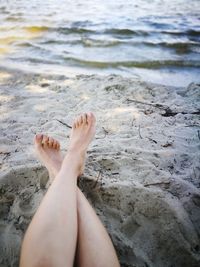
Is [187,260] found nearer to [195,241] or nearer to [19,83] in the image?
[195,241]

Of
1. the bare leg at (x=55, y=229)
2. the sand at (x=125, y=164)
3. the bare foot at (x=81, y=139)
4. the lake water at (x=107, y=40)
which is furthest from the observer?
the lake water at (x=107, y=40)

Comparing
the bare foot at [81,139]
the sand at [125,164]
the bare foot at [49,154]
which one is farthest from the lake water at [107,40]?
the bare foot at [49,154]

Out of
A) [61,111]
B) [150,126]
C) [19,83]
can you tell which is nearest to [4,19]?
[19,83]

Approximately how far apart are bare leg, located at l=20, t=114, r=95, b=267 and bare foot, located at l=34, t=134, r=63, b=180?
0.71 feet

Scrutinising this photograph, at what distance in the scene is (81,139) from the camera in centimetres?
236

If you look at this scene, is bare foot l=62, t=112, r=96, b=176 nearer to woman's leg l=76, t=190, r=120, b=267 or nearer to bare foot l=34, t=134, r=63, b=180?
bare foot l=34, t=134, r=63, b=180

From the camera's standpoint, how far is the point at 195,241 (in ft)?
5.91

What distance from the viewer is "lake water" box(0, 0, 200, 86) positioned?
493 centimetres

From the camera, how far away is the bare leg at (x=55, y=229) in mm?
1404

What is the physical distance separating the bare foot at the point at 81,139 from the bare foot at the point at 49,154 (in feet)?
0.40

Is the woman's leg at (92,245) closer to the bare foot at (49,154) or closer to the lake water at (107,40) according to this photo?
the bare foot at (49,154)

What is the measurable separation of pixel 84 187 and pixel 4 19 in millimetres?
7070

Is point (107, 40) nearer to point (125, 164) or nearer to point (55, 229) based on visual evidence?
point (125, 164)

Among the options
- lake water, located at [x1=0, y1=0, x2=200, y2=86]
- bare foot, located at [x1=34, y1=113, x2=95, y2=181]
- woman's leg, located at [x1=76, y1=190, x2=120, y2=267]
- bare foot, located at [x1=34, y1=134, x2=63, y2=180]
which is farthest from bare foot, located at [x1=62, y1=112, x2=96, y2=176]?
lake water, located at [x1=0, y1=0, x2=200, y2=86]
